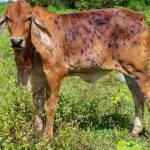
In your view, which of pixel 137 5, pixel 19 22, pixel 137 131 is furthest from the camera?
pixel 137 5

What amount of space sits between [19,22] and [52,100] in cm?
99

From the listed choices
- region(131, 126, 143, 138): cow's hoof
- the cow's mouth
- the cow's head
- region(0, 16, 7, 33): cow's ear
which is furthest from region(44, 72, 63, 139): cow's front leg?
region(131, 126, 143, 138): cow's hoof

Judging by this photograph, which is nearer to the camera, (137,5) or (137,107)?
(137,107)

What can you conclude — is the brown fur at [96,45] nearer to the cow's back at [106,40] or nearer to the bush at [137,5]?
the cow's back at [106,40]

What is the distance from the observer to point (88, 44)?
619 centimetres

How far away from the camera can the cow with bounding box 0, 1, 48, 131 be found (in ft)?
18.0

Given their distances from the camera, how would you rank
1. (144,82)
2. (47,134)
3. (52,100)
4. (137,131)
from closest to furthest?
(47,134) < (52,100) < (144,82) < (137,131)

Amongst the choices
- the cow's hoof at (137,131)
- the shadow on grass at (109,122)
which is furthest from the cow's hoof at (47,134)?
the cow's hoof at (137,131)

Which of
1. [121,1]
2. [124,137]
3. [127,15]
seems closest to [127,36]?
[127,15]

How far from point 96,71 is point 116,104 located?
3.39 ft

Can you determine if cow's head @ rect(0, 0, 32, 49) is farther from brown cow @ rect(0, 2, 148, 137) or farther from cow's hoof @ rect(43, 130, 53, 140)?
cow's hoof @ rect(43, 130, 53, 140)

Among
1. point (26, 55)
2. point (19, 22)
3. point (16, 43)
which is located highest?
point (19, 22)

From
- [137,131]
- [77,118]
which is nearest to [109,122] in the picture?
[137,131]

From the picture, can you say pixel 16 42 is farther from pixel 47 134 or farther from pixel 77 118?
pixel 77 118
